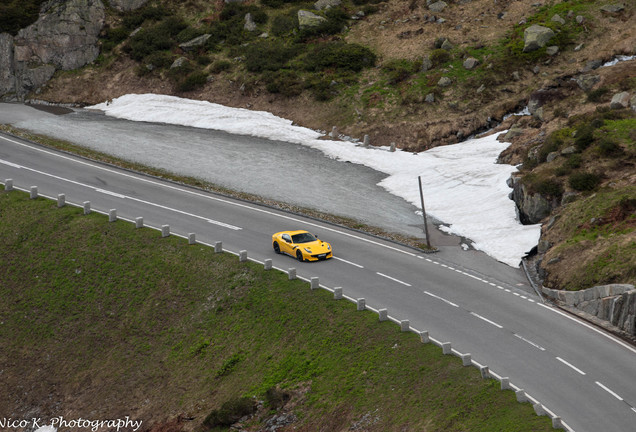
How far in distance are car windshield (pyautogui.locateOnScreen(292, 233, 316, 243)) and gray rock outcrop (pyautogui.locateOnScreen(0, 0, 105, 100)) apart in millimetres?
42992

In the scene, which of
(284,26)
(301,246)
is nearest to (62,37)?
(284,26)

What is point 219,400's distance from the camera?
29094 mm

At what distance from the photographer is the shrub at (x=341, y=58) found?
209 ft

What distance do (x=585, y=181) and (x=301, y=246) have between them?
1546 centimetres

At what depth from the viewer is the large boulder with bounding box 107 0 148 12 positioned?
75.0 metres

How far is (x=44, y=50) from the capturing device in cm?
7012

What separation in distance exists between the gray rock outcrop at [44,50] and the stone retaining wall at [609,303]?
5485 cm

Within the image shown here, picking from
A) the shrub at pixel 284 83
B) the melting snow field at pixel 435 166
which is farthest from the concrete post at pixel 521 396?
the shrub at pixel 284 83

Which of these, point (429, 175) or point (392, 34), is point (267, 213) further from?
point (392, 34)

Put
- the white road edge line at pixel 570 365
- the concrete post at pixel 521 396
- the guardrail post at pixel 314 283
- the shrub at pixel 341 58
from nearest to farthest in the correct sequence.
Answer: the concrete post at pixel 521 396
the white road edge line at pixel 570 365
the guardrail post at pixel 314 283
the shrub at pixel 341 58

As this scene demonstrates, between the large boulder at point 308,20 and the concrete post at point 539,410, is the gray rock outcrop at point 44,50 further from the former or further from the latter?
the concrete post at point 539,410

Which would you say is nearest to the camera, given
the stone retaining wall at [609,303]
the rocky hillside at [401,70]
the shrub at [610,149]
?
the stone retaining wall at [609,303]

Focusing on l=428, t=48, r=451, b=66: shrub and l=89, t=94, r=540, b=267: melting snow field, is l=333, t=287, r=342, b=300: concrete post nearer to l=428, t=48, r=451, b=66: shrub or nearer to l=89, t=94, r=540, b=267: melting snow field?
l=89, t=94, r=540, b=267: melting snow field

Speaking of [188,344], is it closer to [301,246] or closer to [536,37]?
[301,246]
